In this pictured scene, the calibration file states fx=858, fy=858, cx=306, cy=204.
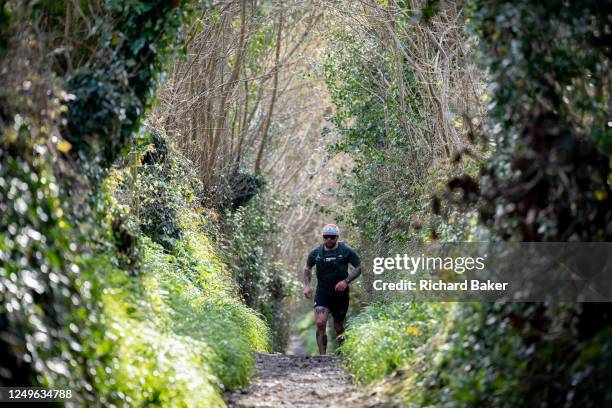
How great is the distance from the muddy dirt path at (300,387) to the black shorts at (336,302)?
1.84m

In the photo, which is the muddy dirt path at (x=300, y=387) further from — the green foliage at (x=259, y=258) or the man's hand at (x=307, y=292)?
the green foliage at (x=259, y=258)

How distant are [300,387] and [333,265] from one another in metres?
4.49

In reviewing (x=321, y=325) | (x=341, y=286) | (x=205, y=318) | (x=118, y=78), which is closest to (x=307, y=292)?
(x=321, y=325)

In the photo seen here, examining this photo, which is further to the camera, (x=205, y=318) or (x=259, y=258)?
(x=259, y=258)

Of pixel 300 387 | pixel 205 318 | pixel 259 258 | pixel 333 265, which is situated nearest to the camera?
pixel 300 387

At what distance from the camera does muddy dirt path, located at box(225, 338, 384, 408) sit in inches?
340

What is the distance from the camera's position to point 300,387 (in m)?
9.85

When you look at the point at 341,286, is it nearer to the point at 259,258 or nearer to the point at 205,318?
the point at 205,318

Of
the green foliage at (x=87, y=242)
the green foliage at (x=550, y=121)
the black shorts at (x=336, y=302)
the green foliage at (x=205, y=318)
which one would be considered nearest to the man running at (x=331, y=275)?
the black shorts at (x=336, y=302)

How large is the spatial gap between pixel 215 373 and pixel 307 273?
19.2 feet

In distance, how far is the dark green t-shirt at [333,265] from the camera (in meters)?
14.2

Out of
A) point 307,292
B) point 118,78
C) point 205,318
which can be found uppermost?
point 118,78

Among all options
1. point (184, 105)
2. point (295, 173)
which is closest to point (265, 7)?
point (184, 105)

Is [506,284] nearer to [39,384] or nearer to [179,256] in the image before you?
[39,384]
